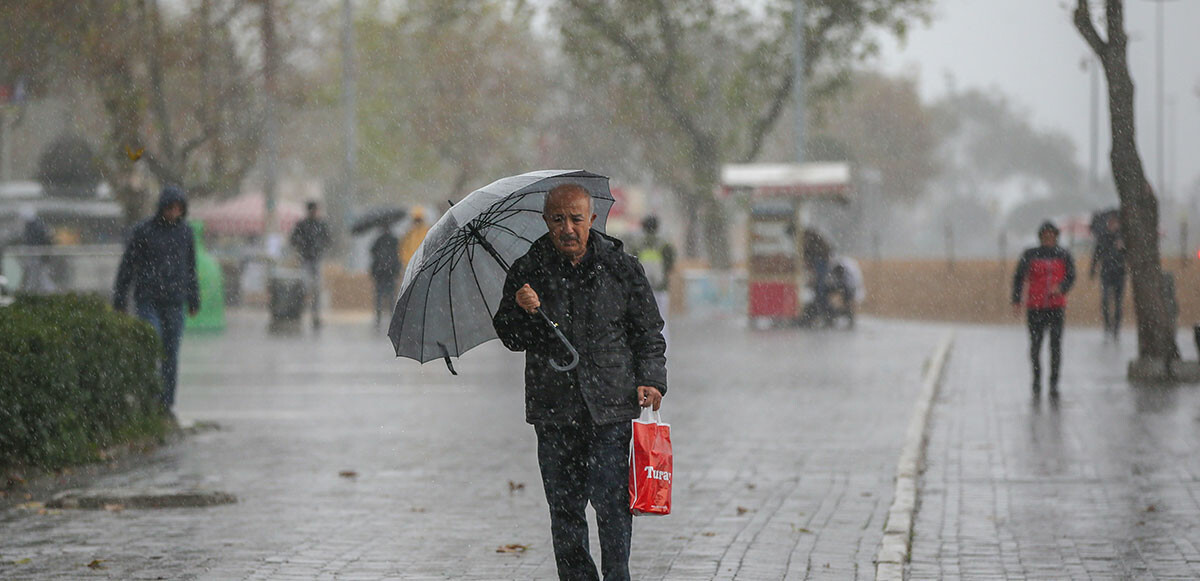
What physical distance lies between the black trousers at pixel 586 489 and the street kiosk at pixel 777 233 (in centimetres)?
2204

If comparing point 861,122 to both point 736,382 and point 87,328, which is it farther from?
point 87,328

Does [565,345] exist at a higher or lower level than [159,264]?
lower

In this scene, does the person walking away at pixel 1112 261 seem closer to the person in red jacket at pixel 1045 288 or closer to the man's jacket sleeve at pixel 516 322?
the person in red jacket at pixel 1045 288

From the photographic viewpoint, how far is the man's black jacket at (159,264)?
12.5m

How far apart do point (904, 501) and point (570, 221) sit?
368 cm

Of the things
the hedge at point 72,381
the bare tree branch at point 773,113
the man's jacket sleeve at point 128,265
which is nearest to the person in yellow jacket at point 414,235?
the bare tree branch at point 773,113

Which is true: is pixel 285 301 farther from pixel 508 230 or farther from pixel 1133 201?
pixel 508 230

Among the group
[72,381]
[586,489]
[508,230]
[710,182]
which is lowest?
[586,489]

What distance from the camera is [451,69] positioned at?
174 ft

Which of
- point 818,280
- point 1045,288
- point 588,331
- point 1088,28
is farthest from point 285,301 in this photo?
point 588,331

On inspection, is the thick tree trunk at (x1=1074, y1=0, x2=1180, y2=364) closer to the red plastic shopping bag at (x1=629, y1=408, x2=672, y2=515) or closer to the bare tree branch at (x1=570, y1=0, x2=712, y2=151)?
the red plastic shopping bag at (x1=629, y1=408, x2=672, y2=515)

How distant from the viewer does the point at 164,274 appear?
12508 mm

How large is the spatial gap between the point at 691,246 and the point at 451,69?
909cm

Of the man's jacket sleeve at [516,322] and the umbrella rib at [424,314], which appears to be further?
the umbrella rib at [424,314]
